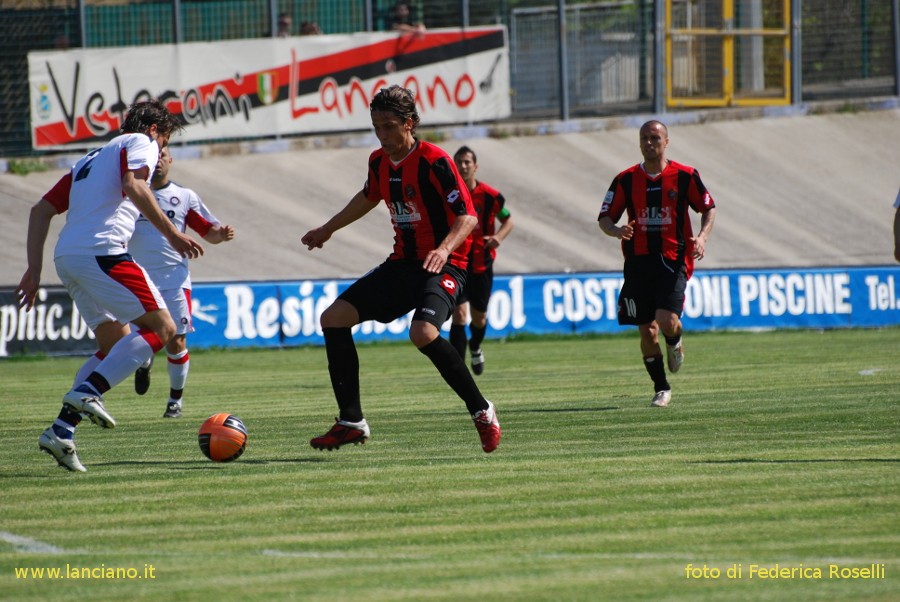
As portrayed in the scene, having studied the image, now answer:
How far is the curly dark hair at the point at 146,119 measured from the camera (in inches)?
319

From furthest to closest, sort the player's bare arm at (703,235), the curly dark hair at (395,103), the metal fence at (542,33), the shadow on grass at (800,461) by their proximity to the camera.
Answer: the metal fence at (542,33), the player's bare arm at (703,235), the curly dark hair at (395,103), the shadow on grass at (800,461)

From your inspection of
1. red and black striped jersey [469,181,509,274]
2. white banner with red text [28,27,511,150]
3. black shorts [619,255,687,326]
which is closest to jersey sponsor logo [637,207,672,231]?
black shorts [619,255,687,326]

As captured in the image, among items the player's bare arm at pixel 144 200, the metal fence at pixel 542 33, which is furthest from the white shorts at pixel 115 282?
the metal fence at pixel 542 33

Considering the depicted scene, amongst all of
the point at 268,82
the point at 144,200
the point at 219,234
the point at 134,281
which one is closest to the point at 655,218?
the point at 219,234

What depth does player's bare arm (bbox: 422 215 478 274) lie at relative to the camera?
7.84 metres

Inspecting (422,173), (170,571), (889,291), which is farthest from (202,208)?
(889,291)

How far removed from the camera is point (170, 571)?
16.9 ft

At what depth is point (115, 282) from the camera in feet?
26.0

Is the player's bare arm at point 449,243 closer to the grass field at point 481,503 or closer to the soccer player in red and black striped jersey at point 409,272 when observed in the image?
the soccer player in red and black striped jersey at point 409,272

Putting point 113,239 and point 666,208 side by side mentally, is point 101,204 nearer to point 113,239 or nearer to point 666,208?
point 113,239

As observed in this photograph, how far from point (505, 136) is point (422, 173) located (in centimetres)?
2441

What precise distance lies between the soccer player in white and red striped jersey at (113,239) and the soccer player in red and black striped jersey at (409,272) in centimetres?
102

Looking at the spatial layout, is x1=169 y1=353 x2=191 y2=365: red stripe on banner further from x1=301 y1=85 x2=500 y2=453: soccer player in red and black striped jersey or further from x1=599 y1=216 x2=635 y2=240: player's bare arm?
x1=599 y1=216 x2=635 y2=240: player's bare arm

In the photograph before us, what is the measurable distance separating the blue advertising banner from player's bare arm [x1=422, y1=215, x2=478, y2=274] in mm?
12448
